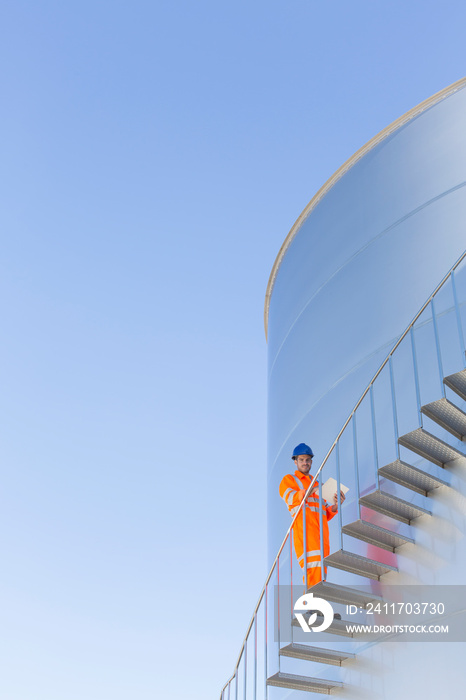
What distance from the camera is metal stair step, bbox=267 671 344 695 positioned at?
607 cm

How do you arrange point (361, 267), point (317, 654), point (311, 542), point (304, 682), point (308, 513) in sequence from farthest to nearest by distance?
point (361, 267), point (308, 513), point (311, 542), point (304, 682), point (317, 654)

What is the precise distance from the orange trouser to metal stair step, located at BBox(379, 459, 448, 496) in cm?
98

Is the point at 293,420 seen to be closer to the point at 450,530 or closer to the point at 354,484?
the point at 354,484

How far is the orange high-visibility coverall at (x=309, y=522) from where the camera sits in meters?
6.47

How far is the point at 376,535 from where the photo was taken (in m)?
5.96

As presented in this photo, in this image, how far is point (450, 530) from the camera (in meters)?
5.68

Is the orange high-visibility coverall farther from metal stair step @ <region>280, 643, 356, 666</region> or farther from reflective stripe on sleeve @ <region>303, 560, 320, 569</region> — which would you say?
metal stair step @ <region>280, 643, 356, 666</region>

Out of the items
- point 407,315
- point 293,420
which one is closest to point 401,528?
point 407,315

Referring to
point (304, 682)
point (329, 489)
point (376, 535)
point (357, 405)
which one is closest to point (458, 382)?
point (357, 405)

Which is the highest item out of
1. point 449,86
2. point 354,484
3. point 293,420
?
point 449,86

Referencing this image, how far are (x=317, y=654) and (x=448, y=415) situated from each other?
2.21m

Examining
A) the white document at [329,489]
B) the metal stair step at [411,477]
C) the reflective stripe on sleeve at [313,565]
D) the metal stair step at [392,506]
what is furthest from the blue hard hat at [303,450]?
the metal stair step at [411,477]

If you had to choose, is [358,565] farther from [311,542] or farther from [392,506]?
[311,542]

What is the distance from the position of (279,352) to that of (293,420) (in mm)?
1523
